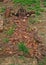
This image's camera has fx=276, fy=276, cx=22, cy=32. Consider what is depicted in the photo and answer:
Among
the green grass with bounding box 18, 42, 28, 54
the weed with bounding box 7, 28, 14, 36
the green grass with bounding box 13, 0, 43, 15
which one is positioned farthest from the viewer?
the green grass with bounding box 13, 0, 43, 15

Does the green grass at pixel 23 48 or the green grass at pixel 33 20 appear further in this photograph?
the green grass at pixel 33 20

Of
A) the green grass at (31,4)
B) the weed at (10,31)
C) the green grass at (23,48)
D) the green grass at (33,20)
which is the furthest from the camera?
the green grass at (31,4)

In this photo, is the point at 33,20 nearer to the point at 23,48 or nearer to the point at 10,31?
the point at 10,31

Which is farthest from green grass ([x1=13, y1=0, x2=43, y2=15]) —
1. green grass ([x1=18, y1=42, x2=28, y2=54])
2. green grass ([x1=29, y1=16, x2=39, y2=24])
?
green grass ([x1=18, y1=42, x2=28, y2=54])

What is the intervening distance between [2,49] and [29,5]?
106 inches

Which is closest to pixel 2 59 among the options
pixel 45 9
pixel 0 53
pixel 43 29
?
pixel 0 53

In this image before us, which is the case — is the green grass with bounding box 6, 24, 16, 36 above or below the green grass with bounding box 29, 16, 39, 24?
above

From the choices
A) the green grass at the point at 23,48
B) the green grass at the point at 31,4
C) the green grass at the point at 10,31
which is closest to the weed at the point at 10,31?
the green grass at the point at 10,31

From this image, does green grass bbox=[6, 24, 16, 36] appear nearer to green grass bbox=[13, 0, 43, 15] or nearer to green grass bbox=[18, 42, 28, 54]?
green grass bbox=[18, 42, 28, 54]

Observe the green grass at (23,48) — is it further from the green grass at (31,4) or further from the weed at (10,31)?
the green grass at (31,4)

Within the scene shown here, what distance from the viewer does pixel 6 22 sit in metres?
6.43

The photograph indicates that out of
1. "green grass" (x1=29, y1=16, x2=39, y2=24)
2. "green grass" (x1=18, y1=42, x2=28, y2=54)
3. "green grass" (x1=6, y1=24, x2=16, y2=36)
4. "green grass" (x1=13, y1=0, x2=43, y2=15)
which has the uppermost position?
"green grass" (x1=18, y1=42, x2=28, y2=54)

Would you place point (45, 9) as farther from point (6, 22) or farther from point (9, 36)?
point (9, 36)

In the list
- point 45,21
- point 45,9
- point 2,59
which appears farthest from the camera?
point 45,9
